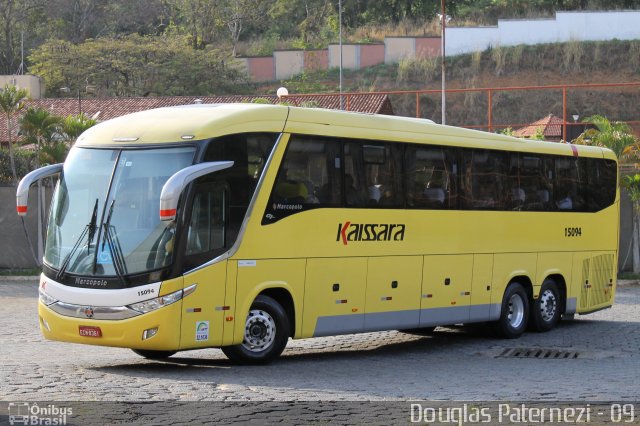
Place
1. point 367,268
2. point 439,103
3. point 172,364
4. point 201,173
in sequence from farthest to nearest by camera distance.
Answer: point 439,103, point 367,268, point 172,364, point 201,173

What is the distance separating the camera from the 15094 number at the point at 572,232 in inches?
830

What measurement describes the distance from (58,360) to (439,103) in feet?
189

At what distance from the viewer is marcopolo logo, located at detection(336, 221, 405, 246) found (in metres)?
16.0

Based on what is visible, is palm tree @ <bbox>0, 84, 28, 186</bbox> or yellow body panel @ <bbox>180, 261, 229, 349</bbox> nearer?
yellow body panel @ <bbox>180, 261, 229, 349</bbox>

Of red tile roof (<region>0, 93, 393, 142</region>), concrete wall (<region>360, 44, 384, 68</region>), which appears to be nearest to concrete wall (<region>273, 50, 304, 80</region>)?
concrete wall (<region>360, 44, 384, 68</region>)

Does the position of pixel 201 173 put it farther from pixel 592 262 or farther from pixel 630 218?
pixel 630 218

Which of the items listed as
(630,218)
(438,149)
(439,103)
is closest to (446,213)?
(438,149)

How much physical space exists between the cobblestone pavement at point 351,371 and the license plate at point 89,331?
43 cm

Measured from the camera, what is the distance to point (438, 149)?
18094mm

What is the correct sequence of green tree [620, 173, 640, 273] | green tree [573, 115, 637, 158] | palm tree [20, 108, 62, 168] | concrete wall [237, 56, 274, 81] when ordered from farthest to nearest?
concrete wall [237, 56, 274, 81] < palm tree [20, 108, 62, 168] < green tree [573, 115, 637, 158] < green tree [620, 173, 640, 273]

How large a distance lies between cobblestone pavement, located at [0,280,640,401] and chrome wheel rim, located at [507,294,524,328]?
0.38 metres

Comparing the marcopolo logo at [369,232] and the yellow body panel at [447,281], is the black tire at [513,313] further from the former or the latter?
the marcopolo logo at [369,232]

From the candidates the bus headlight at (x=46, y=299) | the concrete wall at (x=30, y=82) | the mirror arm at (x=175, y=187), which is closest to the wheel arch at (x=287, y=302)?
the mirror arm at (x=175, y=187)

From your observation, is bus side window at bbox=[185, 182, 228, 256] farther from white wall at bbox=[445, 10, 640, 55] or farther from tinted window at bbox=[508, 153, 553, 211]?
white wall at bbox=[445, 10, 640, 55]
